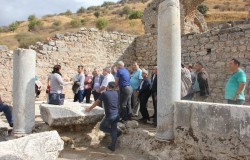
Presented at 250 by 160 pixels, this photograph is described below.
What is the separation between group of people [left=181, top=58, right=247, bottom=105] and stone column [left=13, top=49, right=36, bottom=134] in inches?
149

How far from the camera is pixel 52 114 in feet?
22.5

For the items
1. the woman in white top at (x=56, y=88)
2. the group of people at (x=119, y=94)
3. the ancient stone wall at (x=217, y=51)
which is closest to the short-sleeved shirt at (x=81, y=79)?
the group of people at (x=119, y=94)

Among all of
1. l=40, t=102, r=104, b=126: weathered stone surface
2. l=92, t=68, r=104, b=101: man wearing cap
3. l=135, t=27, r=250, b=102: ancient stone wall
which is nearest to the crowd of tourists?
l=40, t=102, r=104, b=126: weathered stone surface

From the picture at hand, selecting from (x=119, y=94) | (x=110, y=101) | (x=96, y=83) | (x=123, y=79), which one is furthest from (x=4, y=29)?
(x=110, y=101)

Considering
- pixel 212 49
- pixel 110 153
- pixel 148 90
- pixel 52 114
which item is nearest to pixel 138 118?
pixel 148 90

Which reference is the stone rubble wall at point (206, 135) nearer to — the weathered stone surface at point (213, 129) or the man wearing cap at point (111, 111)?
the weathered stone surface at point (213, 129)

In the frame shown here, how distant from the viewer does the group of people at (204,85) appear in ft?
19.0

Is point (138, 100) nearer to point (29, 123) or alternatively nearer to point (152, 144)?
point (152, 144)

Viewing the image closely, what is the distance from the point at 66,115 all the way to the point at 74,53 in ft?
24.9

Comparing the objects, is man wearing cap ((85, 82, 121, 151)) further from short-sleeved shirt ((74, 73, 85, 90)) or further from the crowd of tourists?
short-sleeved shirt ((74, 73, 85, 90))

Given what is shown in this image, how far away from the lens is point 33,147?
5.26m

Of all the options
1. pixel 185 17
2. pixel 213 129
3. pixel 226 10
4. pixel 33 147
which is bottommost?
pixel 33 147

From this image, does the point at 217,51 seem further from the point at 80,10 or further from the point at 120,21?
the point at 80,10

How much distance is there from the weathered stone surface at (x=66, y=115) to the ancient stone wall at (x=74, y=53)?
5838 mm
